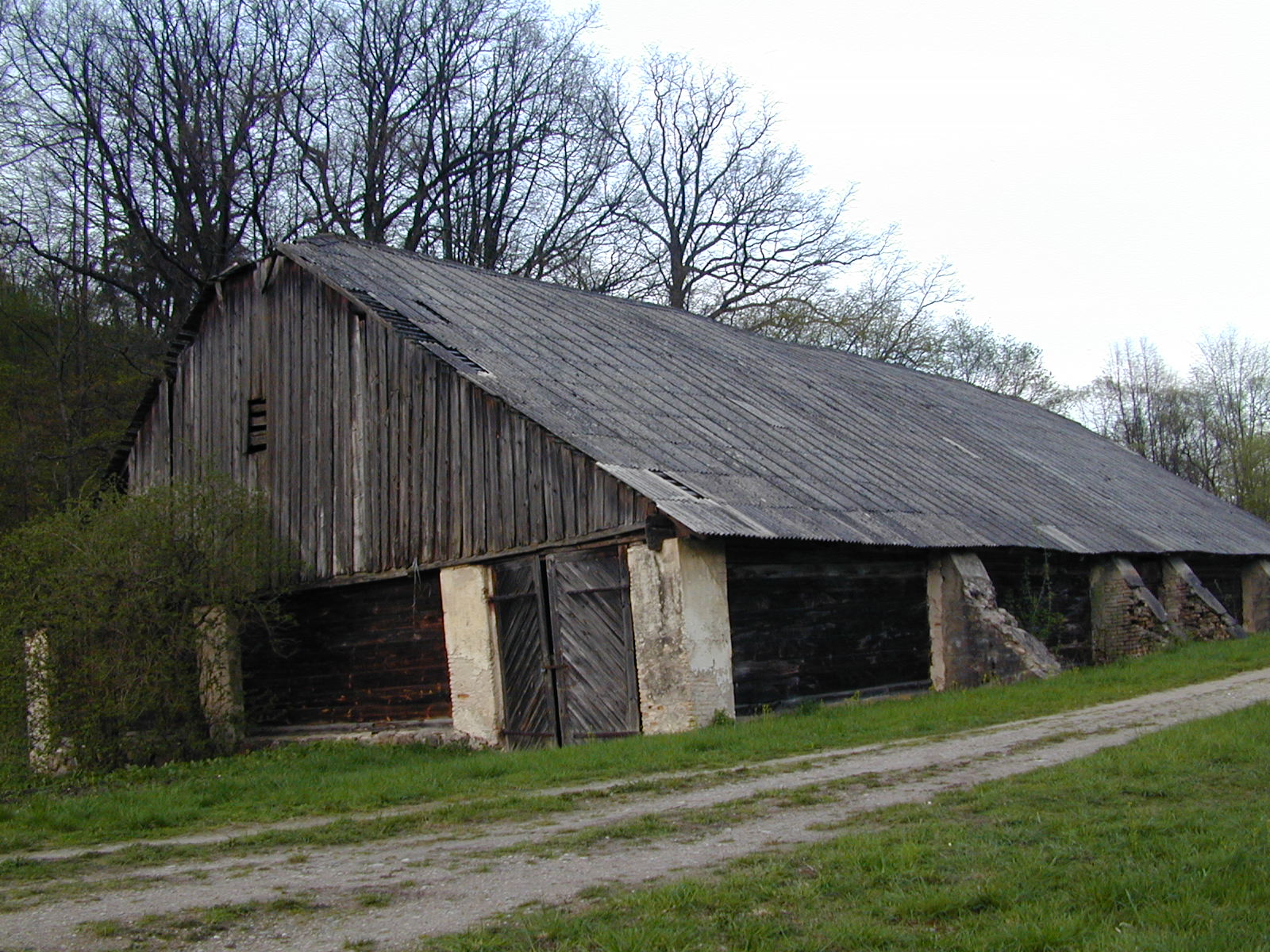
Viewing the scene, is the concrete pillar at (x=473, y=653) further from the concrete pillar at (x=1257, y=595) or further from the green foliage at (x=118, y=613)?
the concrete pillar at (x=1257, y=595)

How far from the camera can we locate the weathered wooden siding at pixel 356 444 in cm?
1429

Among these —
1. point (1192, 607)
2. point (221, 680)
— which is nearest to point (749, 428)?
point (221, 680)

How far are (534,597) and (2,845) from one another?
6608 millimetres

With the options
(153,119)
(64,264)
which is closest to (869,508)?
(64,264)

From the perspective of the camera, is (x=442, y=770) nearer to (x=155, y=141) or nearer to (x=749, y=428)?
(x=749, y=428)

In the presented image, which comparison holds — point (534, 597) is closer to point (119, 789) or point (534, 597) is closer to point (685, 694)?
point (685, 694)

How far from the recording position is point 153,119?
29.4 m

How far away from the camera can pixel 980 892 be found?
528 centimetres

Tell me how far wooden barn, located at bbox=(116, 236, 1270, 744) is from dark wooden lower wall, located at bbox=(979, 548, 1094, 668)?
0.19 feet

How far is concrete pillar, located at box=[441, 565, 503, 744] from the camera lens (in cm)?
1473

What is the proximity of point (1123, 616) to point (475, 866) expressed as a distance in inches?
623

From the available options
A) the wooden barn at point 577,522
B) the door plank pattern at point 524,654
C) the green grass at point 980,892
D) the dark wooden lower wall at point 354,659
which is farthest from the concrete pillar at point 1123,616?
the green grass at point 980,892

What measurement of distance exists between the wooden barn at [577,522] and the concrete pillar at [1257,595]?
5661mm

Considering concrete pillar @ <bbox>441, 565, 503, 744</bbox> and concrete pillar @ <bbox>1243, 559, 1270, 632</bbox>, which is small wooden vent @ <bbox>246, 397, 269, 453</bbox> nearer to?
concrete pillar @ <bbox>441, 565, 503, 744</bbox>
